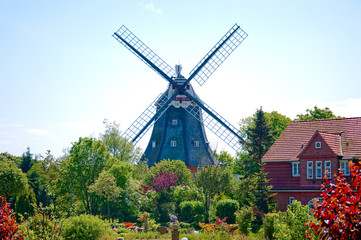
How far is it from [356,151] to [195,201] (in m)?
13.9

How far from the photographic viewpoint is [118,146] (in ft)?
211

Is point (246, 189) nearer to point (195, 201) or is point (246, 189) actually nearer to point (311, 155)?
point (195, 201)

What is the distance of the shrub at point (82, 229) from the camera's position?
26.3 m

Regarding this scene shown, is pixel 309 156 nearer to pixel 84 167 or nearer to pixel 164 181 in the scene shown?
pixel 164 181

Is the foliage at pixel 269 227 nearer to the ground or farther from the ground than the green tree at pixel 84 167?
nearer to the ground

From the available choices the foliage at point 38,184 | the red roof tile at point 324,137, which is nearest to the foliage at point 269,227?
the red roof tile at point 324,137

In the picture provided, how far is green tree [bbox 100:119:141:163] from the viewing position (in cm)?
6338

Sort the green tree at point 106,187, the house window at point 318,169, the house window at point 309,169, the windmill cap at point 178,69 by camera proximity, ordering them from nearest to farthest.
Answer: the house window at point 318,169 < the house window at point 309,169 < the green tree at point 106,187 < the windmill cap at point 178,69

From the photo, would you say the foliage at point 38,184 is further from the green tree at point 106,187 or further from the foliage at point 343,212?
the foliage at point 343,212

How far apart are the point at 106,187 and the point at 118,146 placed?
2049 cm

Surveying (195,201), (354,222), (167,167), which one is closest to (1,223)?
(354,222)

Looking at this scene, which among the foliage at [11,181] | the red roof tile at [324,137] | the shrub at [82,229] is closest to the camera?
the shrub at [82,229]

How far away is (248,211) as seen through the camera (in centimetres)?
3092

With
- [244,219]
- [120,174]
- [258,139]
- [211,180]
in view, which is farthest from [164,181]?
[244,219]
